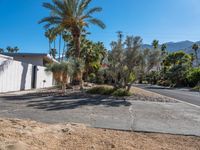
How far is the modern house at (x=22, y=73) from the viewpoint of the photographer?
61.0ft

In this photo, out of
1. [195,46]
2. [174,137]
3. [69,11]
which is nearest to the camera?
[174,137]

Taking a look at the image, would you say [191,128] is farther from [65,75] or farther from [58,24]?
[58,24]

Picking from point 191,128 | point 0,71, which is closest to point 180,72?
point 0,71

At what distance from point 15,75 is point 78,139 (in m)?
15.6

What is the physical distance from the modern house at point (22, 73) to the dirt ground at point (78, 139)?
11.7m

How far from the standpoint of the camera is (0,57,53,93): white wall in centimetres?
1827

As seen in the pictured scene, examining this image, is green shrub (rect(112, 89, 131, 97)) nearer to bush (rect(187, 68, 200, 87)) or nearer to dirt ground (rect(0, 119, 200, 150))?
dirt ground (rect(0, 119, 200, 150))

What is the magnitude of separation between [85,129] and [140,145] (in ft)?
6.50

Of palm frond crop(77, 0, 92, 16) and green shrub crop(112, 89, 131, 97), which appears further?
palm frond crop(77, 0, 92, 16)

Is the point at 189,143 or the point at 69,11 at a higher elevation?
the point at 69,11

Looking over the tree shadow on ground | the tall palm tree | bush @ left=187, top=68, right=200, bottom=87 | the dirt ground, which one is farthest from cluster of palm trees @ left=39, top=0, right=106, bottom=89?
bush @ left=187, top=68, right=200, bottom=87

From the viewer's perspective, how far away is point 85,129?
7.56 m

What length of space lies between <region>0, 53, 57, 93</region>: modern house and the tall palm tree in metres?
4.93

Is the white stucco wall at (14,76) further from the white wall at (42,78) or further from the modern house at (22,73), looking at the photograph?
the white wall at (42,78)
